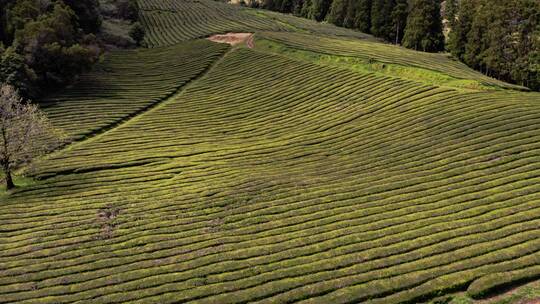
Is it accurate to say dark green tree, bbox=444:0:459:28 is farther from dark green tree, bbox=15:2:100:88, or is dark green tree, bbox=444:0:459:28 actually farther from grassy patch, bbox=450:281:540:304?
grassy patch, bbox=450:281:540:304

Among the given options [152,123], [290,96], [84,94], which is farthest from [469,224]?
[84,94]

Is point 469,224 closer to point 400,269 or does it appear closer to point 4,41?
point 400,269

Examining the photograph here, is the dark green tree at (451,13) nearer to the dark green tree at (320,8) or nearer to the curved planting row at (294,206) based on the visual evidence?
the curved planting row at (294,206)

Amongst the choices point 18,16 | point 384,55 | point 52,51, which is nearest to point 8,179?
point 52,51

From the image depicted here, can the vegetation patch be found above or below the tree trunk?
above

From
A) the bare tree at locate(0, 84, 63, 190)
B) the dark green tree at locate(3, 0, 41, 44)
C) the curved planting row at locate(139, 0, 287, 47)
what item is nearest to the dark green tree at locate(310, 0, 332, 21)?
the curved planting row at locate(139, 0, 287, 47)
